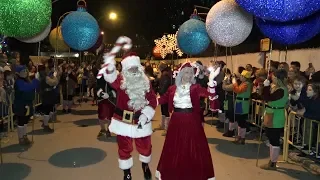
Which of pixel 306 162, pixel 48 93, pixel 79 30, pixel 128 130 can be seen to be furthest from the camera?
pixel 48 93

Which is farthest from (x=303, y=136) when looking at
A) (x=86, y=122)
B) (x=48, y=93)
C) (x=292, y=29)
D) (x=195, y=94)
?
(x=86, y=122)

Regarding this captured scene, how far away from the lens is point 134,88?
15.5 feet

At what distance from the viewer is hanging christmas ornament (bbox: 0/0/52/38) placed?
3891mm

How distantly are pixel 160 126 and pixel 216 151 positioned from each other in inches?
102

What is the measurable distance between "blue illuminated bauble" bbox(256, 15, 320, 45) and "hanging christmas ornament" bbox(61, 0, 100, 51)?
326cm

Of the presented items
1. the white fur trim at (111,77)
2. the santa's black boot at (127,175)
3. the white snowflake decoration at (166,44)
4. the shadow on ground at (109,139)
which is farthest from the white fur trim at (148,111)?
the white snowflake decoration at (166,44)

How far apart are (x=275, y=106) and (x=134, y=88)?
2.52 metres

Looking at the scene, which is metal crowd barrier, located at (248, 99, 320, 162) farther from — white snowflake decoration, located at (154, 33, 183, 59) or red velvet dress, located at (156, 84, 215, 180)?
white snowflake decoration, located at (154, 33, 183, 59)

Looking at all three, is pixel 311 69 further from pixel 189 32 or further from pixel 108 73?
pixel 108 73

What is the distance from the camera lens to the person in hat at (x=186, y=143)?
4.29m

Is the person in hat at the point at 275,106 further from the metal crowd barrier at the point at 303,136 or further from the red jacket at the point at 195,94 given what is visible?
the red jacket at the point at 195,94

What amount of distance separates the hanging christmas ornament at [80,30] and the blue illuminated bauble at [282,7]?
384 cm

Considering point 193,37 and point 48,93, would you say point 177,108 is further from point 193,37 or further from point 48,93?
point 48,93

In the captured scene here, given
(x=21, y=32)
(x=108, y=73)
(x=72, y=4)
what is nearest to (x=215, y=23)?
(x=108, y=73)
